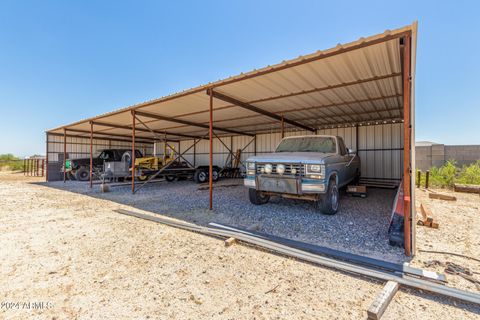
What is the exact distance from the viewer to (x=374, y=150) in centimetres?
1088

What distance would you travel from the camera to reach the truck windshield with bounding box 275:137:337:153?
5.91m

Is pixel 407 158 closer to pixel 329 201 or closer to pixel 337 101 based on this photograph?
pixel 329 201

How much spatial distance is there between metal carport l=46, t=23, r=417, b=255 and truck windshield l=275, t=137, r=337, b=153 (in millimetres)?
1357

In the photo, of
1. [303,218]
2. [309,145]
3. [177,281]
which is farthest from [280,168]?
[177,281]

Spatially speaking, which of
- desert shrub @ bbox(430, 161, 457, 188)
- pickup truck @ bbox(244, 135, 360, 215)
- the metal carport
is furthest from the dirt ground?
desert shrub @ bbox(430, 161, 457, 188)

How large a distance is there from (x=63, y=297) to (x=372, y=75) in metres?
6.47

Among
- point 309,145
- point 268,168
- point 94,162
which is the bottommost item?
point 268,168

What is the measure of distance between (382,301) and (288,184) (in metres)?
2.94

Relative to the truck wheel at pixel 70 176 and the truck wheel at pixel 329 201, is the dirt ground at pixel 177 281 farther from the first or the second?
the truck wheel at pixel 70 176

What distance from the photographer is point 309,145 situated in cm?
609

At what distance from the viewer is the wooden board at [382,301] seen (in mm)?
1838

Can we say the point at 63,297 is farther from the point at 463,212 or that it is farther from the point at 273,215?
the point at 463,212

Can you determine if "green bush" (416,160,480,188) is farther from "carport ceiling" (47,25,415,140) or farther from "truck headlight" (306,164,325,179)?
"truck headlight" (306,164,325,179)

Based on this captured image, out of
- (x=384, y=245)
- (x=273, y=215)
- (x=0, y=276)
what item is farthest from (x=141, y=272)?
(x=384, y=245)
